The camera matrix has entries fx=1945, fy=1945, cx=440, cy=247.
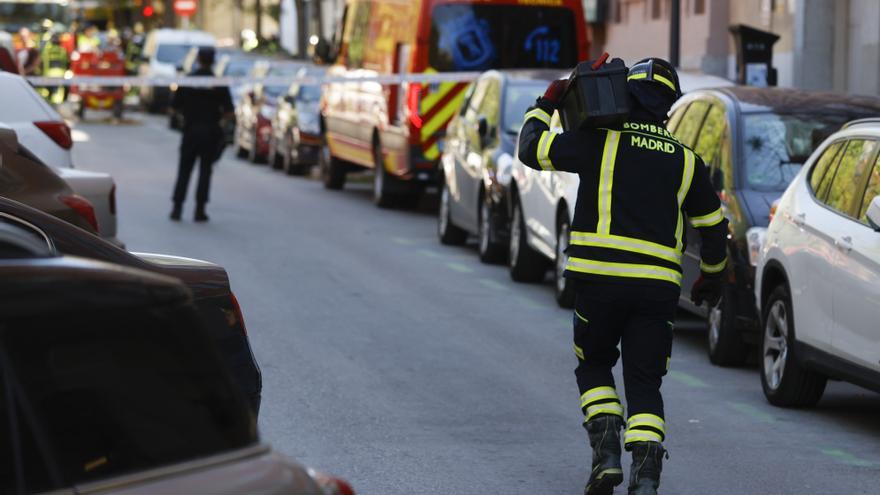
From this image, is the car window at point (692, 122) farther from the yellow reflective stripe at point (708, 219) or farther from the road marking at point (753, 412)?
the yellow reflective stripe at point (708, 219)

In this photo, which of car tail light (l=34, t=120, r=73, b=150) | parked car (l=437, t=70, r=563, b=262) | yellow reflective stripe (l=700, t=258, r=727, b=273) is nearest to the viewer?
yellow reflective stripe (l=700, t=258, r=727, b=273)

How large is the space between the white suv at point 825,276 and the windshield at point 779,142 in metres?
1.34

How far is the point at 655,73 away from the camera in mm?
6910

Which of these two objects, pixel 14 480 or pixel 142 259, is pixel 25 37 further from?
pixel 14 480

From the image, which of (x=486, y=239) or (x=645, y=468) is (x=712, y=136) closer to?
(x=486, y=239)

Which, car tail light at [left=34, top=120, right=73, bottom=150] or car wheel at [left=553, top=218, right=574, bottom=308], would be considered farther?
car tail light at [left=34, top=120, right=73, bottom=150]

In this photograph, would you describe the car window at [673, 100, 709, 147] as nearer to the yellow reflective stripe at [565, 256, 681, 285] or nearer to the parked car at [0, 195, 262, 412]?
the yellow reflective stripe at [565, 256, 681, 285]

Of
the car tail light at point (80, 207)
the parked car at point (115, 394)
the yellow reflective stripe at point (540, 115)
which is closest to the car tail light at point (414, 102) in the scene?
the car tail light at point (80, 207)

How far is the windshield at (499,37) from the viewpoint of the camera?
2108cm

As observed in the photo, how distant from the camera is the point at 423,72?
21.0 m

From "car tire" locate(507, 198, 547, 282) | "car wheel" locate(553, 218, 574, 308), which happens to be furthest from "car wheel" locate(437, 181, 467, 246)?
"car wheel" locate(553, 218, 574, 308)

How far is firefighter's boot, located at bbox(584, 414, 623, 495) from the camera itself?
6.96 meters

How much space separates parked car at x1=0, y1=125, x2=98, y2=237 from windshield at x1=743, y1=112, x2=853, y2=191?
392cm

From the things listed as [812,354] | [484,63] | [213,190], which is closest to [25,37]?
[213,190]
